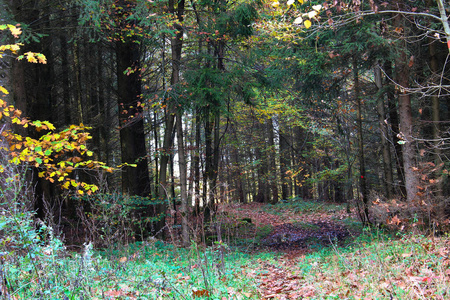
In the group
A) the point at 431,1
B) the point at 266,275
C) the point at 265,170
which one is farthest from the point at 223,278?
the point at 265,170

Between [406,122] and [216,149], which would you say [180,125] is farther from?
[406,122]

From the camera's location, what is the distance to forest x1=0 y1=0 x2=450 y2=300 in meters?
3.49

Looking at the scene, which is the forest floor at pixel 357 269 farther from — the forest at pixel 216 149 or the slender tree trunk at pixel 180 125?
the slender tree trunk at pixel 180 125

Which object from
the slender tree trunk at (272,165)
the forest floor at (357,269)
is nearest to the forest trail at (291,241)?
the forest floor at (357,269)

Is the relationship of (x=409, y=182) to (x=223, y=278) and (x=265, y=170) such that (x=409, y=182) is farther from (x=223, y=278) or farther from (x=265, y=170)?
(x=265, y=170)

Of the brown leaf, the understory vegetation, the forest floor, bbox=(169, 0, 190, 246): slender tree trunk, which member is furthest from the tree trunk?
the brown leaf

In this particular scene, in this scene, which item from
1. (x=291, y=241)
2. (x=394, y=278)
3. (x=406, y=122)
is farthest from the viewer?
(x=291, y=241)

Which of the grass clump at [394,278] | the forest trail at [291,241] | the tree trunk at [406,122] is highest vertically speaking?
the tree trunk at [406,122]

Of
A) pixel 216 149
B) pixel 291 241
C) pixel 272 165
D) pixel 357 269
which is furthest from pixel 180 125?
pixel 272 165

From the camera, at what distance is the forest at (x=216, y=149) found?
3488 mm

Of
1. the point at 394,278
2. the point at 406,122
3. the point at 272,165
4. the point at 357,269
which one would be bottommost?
the point at 357,269

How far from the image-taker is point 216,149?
39.9 ft

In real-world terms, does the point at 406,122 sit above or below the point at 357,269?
above

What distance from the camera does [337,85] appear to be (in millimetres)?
9328
